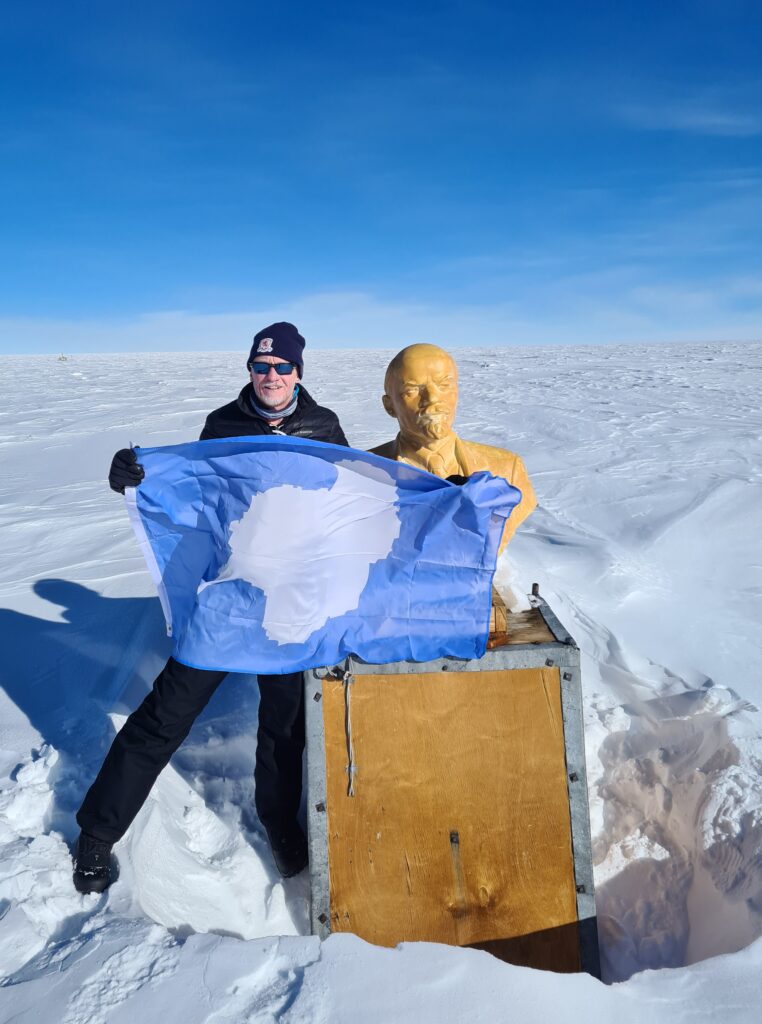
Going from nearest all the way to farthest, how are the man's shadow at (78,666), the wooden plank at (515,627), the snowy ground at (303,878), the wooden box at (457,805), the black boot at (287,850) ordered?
the snowy ground at (303,878) → the wooden box at (457,805) → the wooden plank at (515,627) → the black boot at (287,850) → the man's shadow at (78,666)

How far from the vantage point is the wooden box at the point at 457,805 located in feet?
6.95

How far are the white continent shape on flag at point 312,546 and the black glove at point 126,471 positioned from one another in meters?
0.35

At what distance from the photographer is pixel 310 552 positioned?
2.21m

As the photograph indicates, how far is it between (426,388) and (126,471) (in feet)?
3.37

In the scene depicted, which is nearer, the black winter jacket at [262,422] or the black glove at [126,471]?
the black glove at [126,471]

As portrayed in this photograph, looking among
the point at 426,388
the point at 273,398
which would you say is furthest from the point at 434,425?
the point at 273,398

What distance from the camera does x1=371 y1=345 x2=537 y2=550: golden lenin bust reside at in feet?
8.31

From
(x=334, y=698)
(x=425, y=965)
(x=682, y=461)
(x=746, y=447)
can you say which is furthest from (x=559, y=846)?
(x=746, y=447)

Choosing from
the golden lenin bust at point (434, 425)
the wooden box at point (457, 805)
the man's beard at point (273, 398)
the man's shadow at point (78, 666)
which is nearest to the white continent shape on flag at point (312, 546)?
the wooden box at point (457, 805)

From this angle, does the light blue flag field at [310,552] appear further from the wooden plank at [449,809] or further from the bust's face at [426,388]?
the bust's face at [426,388]

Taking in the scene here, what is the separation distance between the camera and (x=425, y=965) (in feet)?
5.45

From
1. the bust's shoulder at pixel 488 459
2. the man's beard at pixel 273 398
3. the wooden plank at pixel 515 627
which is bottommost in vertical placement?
the wooden plank at pixel 515 627

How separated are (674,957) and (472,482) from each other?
153 centimetres

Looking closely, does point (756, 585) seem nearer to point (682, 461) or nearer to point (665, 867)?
point (665, 867)
